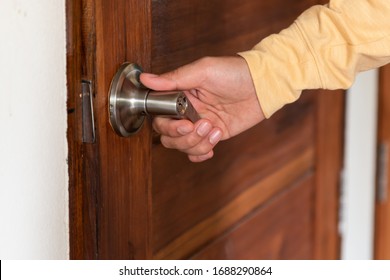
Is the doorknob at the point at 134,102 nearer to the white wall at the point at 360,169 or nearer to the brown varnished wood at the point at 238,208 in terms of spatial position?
the brown varnished wood at the point at 238,208

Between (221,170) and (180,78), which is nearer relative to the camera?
(180,78)

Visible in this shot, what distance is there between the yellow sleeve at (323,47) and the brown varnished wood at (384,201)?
0.71 m

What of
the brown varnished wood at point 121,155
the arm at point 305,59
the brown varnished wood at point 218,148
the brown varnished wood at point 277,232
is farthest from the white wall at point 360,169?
the brown varnished wood at point 121,155

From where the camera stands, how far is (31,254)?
2.23 feet

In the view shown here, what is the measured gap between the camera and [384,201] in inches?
61.4

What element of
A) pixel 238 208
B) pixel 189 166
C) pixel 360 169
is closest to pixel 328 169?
pixel 360 169

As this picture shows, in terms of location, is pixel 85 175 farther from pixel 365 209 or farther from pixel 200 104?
pixel 365 209

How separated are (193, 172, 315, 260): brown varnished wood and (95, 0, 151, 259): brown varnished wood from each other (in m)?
0.20

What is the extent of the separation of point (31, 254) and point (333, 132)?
0.83m

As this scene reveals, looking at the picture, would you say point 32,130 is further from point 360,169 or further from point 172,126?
point 360,169

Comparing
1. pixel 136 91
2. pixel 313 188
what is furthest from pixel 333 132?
pixel 136 91

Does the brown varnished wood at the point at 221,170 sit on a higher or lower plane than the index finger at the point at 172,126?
lower

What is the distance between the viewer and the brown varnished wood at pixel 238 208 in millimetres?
910

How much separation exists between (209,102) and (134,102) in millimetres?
136
